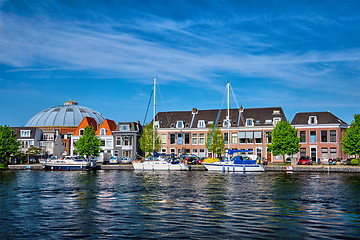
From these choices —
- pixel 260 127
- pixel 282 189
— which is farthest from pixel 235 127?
pixel 282 189

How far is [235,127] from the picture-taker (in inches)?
4028

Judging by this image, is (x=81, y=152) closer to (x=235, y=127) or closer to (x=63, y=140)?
(x=63, y=140)

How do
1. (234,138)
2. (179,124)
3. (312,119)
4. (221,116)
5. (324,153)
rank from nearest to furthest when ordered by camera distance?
1. (324,153)
2. (312,119)
3. (234,138)
4. (221,116)
5. (179,124)

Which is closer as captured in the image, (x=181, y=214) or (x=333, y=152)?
(x=181, y=214)

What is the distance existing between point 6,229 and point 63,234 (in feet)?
13.4

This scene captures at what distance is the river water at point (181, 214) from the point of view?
21281 millimetres

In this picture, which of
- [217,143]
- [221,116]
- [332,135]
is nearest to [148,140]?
[217,143]

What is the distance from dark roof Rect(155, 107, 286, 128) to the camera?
101938 mm

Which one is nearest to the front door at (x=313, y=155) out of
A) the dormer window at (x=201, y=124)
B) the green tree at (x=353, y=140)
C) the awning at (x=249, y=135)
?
the green tree at (x=353, y=140)

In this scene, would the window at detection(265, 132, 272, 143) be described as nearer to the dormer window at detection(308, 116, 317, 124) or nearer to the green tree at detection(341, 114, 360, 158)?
the dormer window at detection(308, 116, 317, 124)

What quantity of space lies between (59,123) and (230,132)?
286 feet

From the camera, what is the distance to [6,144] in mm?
98438

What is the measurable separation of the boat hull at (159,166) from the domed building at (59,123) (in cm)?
5257

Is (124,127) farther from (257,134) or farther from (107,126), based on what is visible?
(257,134)
